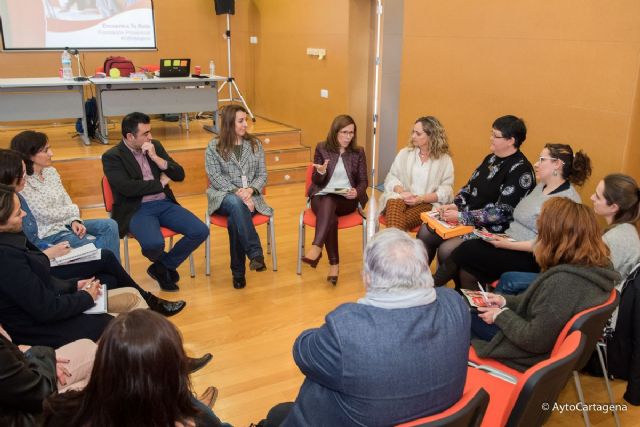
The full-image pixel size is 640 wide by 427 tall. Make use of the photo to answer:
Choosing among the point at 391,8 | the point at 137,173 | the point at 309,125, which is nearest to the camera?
the point at 137,173

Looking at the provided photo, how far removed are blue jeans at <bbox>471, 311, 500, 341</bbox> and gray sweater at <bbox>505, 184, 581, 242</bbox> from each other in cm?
87

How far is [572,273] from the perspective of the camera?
2070 mm

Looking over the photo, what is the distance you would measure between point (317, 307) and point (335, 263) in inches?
19.7

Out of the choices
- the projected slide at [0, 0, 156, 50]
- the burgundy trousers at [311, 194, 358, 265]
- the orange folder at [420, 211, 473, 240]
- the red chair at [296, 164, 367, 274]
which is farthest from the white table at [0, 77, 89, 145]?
the orange folder at [420, 211, 473, 240]

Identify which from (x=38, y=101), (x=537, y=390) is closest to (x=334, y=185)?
(x=537, y=390)

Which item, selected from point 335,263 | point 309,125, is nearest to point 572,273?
point 335,263

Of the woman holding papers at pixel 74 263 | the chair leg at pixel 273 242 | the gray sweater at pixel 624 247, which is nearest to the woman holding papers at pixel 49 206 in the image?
the woman holding papers at pixel 74 263

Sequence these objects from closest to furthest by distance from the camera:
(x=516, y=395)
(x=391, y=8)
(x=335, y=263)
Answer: (x=516, y=395) < (x=335, y=263) < (x=391, y=8)

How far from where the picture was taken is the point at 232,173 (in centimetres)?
407

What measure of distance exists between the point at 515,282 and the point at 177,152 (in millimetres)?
4331

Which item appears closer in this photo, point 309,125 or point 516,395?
point 516,395

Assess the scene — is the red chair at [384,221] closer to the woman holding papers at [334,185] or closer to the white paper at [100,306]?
the woman holding papers at [334,185]

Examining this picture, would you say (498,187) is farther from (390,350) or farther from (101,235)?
(101,235)

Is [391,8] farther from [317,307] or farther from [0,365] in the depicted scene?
[0,365]
